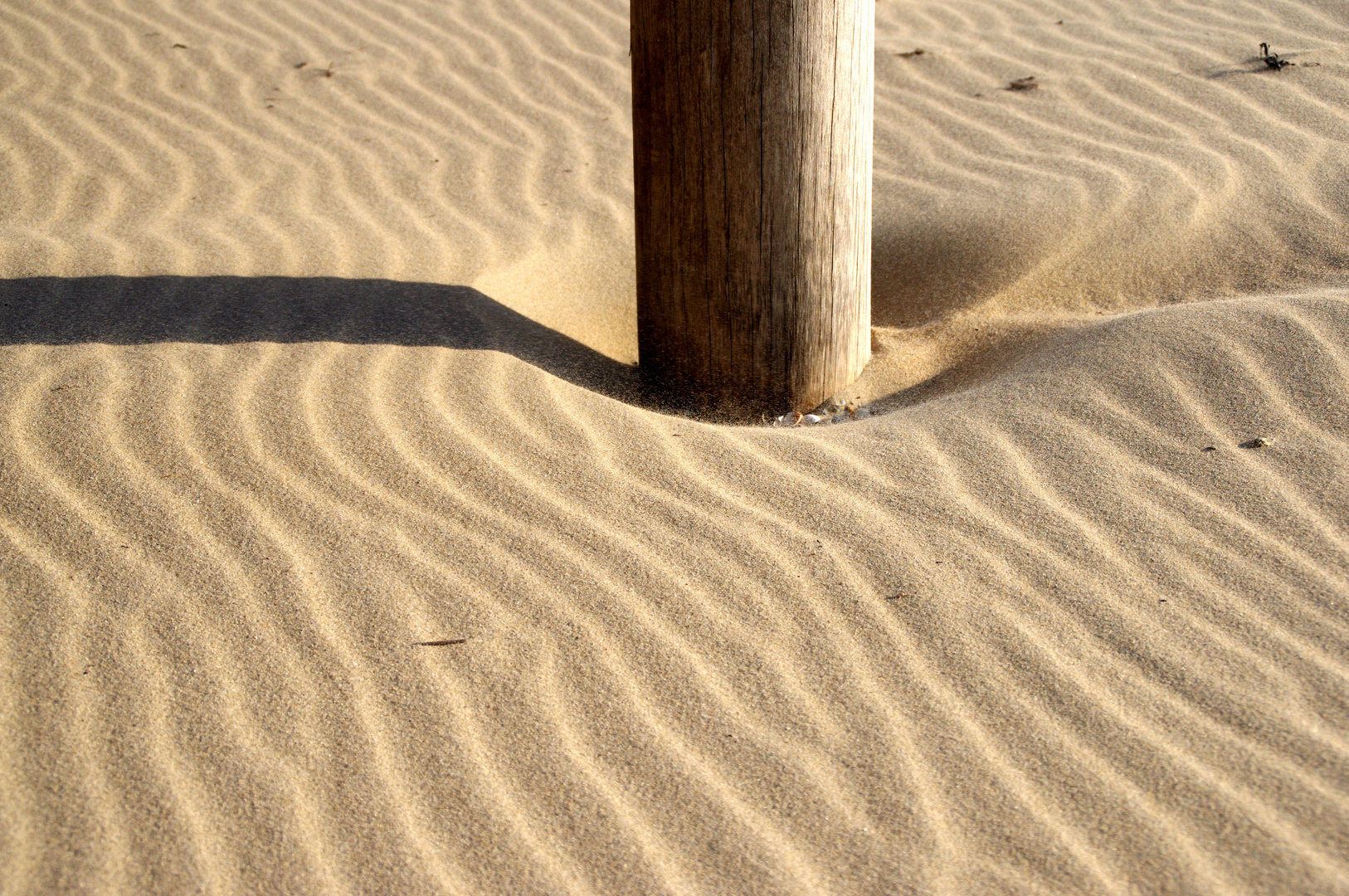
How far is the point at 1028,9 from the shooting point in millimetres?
6164

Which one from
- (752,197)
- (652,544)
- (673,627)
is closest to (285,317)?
(752,197)

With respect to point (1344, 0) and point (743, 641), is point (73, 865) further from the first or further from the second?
point (1344, 0)

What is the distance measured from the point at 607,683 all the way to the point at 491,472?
0.80 meters

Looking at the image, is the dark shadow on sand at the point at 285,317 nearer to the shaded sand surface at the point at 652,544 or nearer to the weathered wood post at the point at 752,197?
the shaded sand surface at the point at 652,544

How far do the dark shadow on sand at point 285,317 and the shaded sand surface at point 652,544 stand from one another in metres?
0.02

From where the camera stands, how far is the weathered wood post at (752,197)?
2.93 metres

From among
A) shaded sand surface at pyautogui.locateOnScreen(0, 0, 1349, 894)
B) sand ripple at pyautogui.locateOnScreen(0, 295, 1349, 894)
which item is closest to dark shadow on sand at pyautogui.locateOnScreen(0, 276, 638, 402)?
shaded sand surface at pyautogui.locateOnScreen(0, 0, 1349, 894)

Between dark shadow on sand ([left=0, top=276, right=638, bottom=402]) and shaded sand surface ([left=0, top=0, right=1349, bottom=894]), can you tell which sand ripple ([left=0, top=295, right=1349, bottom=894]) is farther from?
dark shadow on sand ([left=0, top=276, right=638, bottom=402])

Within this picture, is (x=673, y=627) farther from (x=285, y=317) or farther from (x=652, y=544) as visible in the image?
(x=285, y=317)

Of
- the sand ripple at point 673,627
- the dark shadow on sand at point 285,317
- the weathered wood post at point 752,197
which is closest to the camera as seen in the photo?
the sand ripple at point 673,627

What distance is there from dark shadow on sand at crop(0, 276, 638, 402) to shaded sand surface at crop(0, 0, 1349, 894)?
21mm

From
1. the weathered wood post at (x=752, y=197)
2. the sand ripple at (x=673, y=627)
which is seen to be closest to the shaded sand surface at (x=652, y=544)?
the sand ripple at (x=673, y=627)

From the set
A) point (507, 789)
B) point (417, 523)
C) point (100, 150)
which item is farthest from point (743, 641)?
point (100, 150)

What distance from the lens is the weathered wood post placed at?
115 inches
